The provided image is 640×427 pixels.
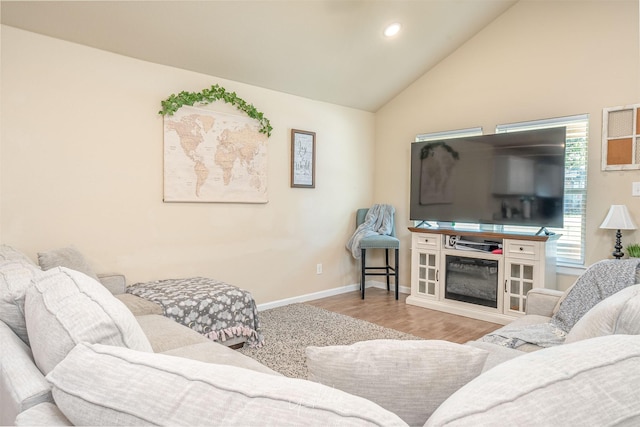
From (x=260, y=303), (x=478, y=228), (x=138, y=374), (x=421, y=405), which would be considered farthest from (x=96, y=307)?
(x=478, y=228)

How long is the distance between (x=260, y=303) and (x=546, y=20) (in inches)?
161

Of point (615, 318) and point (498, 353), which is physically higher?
point (615, 318)

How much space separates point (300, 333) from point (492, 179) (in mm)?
2480

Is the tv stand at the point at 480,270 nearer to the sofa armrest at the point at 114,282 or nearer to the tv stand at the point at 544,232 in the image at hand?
the tv stand at the point at 544,232

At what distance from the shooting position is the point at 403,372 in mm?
804

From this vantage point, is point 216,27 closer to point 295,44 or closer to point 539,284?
point 295,44

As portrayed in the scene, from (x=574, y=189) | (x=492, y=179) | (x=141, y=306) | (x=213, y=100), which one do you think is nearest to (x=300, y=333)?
(x=141, y=306)

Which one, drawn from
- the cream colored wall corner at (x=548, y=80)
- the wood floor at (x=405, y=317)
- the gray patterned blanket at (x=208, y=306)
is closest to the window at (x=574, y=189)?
the cream colored wall corner at (x=548, y=80)

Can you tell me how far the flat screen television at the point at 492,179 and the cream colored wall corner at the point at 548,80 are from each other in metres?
0.36

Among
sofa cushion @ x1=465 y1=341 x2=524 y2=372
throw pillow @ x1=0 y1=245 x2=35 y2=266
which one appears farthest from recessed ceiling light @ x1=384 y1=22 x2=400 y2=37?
throw pillow @ x1=0 y1=245 x2=35 y2=266

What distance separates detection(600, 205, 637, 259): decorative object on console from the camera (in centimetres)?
319

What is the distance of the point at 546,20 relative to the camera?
3.84 m

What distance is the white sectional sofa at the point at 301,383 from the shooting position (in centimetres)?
57

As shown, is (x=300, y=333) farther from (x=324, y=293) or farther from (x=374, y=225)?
(x=374, y=225)
